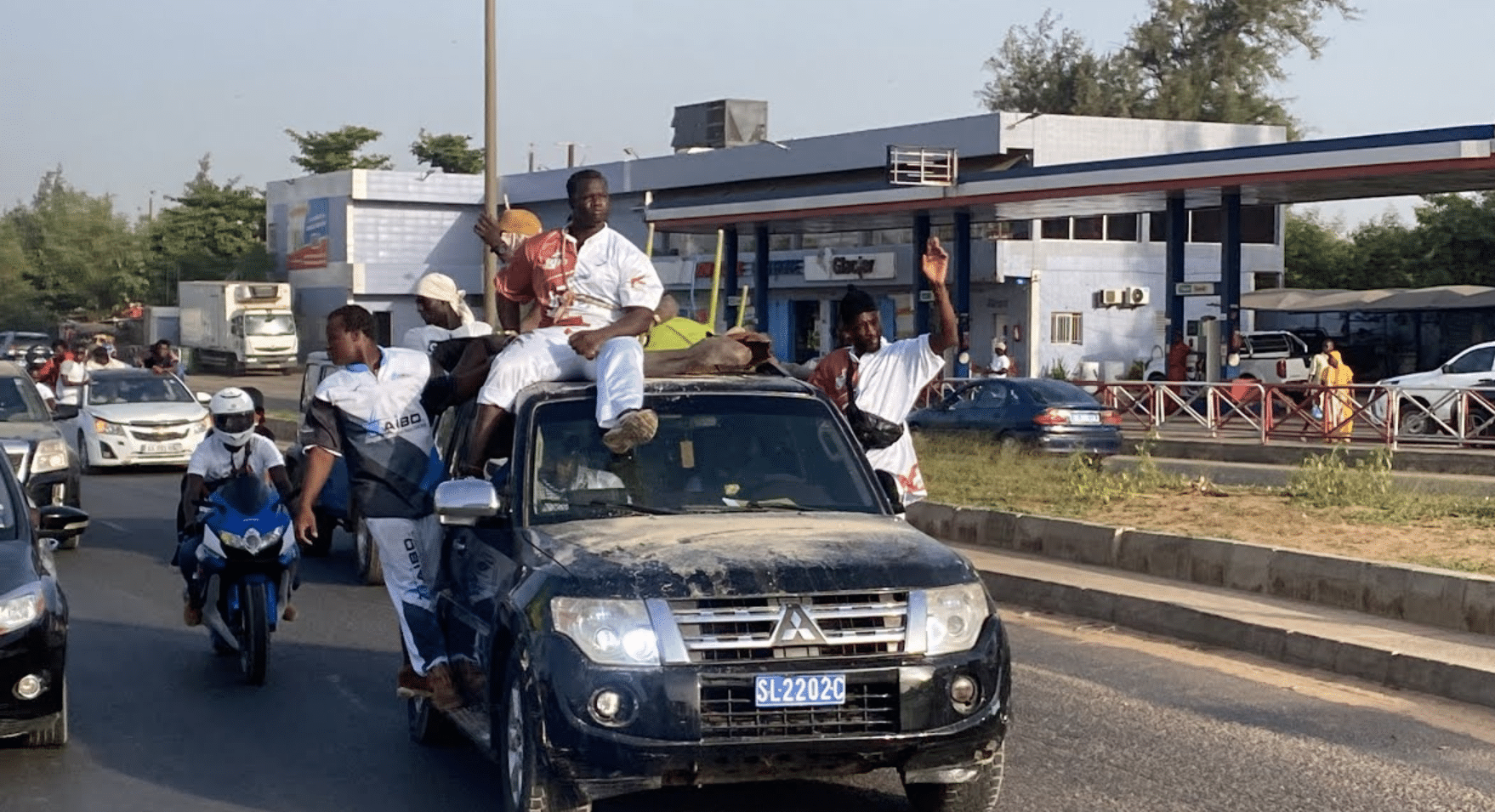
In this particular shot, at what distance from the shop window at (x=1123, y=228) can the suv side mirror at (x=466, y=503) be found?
48.0 metres

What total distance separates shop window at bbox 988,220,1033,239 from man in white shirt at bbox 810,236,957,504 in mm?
41359

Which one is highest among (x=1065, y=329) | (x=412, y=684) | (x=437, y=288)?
(x=1065, y=329)

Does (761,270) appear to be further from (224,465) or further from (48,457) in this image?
(224,465)

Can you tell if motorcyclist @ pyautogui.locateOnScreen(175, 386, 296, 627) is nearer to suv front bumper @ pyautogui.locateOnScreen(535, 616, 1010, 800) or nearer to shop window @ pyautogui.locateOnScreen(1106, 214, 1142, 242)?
suv front bumper @ pyautogui.locateOnScreen(535, 616, 1010, 800)

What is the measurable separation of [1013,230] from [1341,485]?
35707mm

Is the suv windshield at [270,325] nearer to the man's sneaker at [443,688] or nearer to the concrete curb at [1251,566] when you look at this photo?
the concrete curb at [1251,566]

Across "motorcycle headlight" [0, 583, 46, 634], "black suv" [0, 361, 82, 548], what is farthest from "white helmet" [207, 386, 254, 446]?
"black suv" [0, 361, 82, 548]

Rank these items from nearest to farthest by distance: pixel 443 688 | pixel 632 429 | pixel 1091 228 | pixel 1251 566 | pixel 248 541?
1. pixel 632 429
2. pixel 443 688
3. pixel 248 541
4. pixel 1251 566
5. pixel 1091 228

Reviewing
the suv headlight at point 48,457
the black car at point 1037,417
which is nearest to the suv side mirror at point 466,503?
the suv headlight at point 48,457

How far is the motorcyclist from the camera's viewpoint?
10.8 metres

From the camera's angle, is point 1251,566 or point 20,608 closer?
point 20,608

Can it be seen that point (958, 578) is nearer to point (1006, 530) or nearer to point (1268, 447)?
point (1006, 530)

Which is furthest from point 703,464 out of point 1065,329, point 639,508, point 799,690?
point 1065,329

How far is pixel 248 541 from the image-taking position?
34.1 feet
